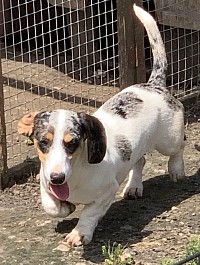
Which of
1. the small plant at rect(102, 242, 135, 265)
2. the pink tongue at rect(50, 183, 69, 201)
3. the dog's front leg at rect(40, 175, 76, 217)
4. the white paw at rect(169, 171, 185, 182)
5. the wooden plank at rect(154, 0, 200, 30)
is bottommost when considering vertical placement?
the white paw at rect(169, 171, 185, 182)

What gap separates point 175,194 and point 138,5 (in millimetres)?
1697

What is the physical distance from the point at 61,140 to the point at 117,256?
708 millimetres

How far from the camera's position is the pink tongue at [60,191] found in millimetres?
4805

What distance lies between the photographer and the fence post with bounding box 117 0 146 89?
6.82 meters

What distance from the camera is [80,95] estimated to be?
319 inches

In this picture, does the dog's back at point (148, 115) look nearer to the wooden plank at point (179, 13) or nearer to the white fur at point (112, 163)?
the white fur at point (112, 163)

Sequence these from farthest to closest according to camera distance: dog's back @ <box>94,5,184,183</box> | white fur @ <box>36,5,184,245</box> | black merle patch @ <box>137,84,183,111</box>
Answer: black merle patch @ <box>137,84,183,111</box> → dog's back @ <box>94,5,184,183</box> → white fur @ <box>36,5,184,245</box>

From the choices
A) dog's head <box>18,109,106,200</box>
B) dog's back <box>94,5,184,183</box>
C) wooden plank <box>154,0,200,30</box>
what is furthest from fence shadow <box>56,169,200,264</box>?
wooden plank <box>154,0,200,30</box>

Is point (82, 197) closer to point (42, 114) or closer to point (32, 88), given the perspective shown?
→ point (42, 114)

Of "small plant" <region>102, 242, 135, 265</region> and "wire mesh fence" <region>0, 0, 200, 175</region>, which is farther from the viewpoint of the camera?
"wire mesh fence" <region>0, 0, 200, 175</region>

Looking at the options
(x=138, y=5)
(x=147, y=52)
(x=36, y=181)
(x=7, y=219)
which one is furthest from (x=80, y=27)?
(x=7, y=219)

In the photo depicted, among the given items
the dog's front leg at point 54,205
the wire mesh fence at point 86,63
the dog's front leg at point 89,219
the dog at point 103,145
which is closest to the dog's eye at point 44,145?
the dog at point 103,145

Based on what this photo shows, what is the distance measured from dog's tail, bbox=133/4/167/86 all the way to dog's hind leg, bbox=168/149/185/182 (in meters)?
0.54

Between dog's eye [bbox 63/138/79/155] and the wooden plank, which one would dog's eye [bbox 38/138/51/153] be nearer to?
dog's eye [bbox 63/138/79/155]
